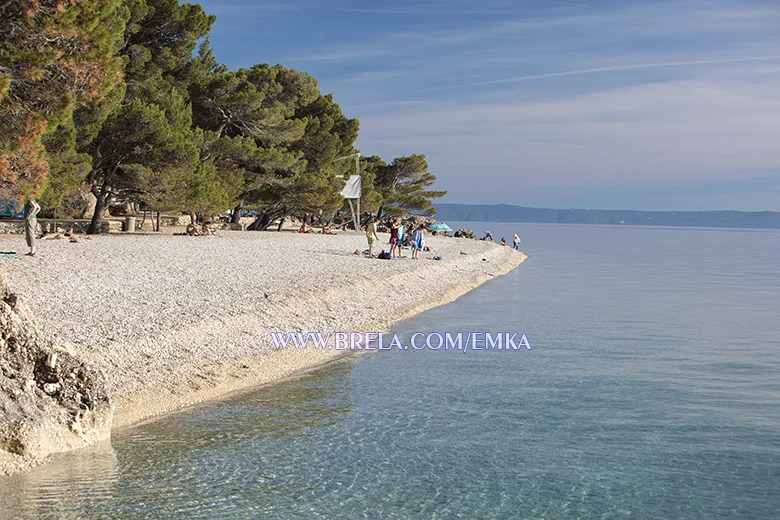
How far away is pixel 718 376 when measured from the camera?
1502 centimetres

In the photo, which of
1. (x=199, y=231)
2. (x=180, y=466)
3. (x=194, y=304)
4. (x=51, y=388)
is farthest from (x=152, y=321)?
(x=199, y=231)

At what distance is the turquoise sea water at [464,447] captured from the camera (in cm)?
807

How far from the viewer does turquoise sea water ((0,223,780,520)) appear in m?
8.07

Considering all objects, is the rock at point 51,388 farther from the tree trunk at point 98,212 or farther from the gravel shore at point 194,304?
the tree trunk at point 98,212

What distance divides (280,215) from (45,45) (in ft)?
127

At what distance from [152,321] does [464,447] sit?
6.46 metres

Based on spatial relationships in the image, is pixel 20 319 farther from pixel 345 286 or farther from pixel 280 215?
pixel 280 215

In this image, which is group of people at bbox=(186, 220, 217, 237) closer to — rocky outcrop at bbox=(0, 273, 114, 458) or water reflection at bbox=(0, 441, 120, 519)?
rocky outcrop at bbox=(0, 273, 114, 458)

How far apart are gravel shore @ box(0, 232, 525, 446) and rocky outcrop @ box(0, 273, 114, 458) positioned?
3.48ft

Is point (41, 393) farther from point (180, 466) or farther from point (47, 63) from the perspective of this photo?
point (47, 63)

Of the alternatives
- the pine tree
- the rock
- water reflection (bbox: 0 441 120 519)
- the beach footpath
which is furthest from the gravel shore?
the pine tree

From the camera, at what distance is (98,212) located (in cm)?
3419

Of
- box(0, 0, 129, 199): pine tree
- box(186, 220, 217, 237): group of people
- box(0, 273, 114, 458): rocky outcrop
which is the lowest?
box(0, 273, 114, 458): rocky outcrop

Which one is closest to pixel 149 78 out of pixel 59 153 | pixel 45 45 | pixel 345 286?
pixel 59 153
